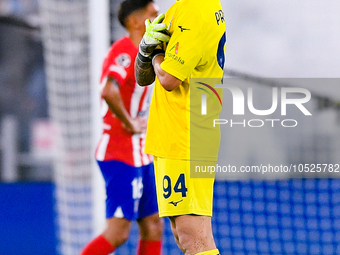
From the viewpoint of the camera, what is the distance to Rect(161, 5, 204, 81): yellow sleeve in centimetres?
170

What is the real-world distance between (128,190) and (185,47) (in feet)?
3.69

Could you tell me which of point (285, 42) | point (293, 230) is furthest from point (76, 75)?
point (285, 42)

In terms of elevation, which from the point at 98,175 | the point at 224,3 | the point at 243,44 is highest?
the point at 224,3

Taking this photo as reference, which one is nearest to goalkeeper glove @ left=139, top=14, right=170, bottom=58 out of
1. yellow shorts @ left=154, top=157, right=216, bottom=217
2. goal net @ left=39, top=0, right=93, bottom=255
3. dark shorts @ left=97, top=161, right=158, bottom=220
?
yellow shorts @ left=154, top=157, right=216, bottom=217

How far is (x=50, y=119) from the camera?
292 inches

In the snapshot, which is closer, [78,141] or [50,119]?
[78,141]

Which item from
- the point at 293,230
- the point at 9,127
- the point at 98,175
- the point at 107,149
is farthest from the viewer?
the point at 9,127

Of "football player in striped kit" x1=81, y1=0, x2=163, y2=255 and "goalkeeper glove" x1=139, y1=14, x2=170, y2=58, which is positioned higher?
"goalkeeper glove" x1=139, y1=14, x2=170, y2=58

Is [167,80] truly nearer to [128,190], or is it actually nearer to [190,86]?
[190,86]

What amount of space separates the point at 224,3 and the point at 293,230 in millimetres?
3037

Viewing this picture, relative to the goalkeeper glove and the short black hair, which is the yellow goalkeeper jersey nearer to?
the goalkeeper glove

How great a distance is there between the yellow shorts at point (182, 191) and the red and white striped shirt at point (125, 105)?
805 mm

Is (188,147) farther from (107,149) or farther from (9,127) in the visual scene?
(9,127)

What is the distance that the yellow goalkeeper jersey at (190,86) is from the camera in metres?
1.71
